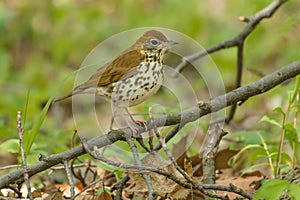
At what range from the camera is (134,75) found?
3711 millimetres

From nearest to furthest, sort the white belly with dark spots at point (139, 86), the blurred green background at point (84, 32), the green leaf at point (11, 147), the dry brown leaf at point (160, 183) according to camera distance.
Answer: the dry brown leaf at point (160, 183) → the white belly with dark spots at point (139, 86) → the green leaf at point (11, 147) → the blurred green background at point (84, 32)

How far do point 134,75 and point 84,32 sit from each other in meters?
6.71

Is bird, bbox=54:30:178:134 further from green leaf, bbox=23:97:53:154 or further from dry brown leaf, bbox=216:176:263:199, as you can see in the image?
dry brown leaf, bbox=216:176:263:199

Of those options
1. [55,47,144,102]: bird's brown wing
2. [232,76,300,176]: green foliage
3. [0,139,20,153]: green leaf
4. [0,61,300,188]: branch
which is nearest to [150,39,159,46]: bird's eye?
[55,47,144,102]: bird's brown wing

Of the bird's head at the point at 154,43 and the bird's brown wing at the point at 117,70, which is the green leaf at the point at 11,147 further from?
the bird's head at the point at 154,43

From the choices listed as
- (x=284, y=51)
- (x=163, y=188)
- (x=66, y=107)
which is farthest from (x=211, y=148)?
(x=284, y=51)

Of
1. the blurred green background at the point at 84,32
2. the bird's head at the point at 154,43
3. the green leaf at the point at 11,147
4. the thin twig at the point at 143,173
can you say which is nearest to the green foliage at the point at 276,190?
the thin twig at the point at 143,173

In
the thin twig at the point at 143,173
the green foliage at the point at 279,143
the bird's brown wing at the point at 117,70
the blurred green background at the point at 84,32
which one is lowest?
the thin twig at the point at 143,173

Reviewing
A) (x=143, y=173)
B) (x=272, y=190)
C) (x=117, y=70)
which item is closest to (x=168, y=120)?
(x=143, y=173)

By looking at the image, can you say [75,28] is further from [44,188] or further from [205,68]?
[44,188]

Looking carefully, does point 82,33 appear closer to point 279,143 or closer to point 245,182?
point 279,143

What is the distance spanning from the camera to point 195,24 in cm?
1010

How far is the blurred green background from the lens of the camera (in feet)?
30.0

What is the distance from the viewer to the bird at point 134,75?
142 inches
